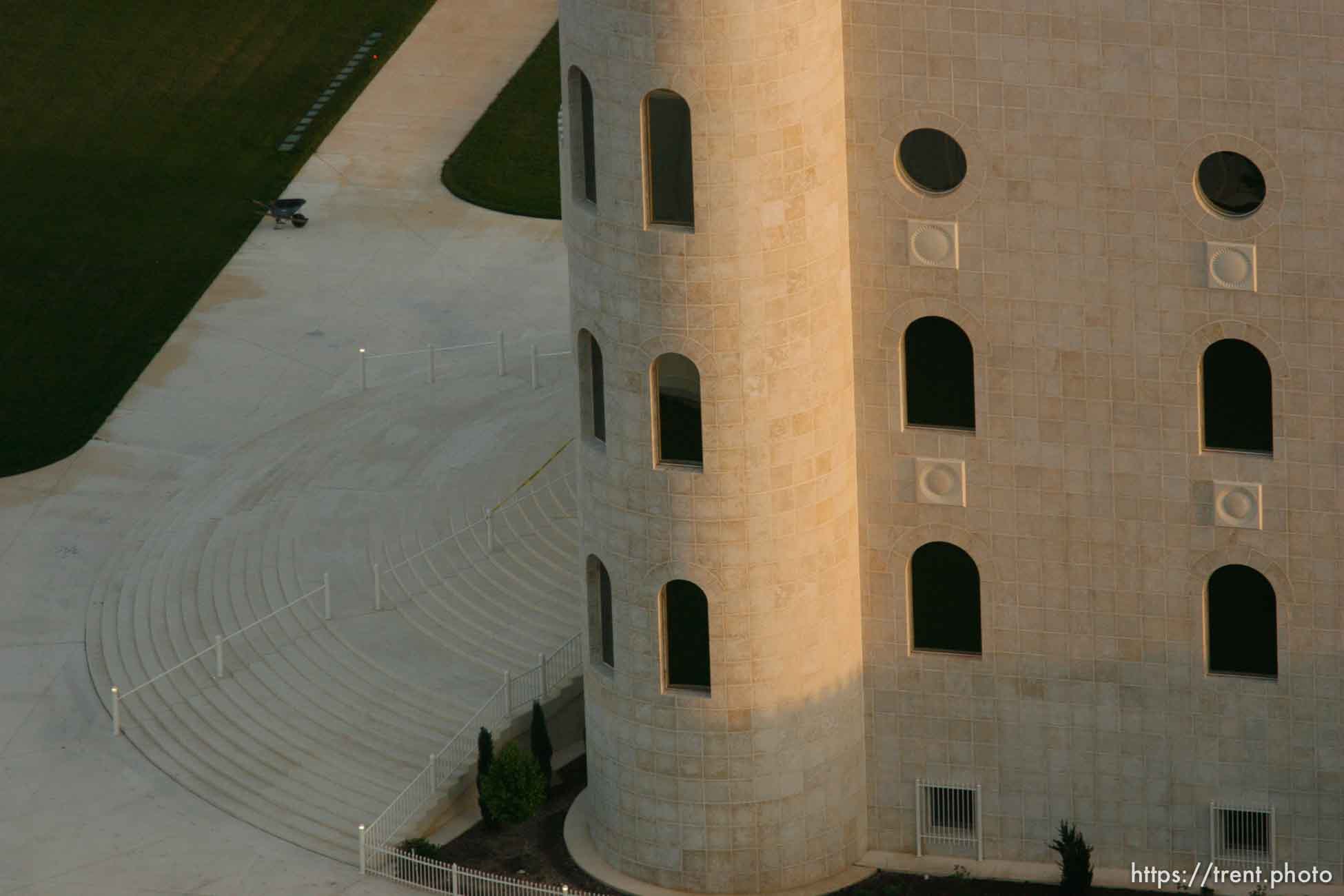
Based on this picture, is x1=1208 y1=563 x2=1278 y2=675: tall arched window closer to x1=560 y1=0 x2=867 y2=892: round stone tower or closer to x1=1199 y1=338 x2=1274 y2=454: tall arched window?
x1=1199 y1=338 x2=1274 y2=454: tall arched window

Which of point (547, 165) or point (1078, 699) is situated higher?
point (547, 165)

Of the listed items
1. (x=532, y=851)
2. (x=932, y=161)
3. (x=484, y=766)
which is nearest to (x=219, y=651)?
(x=484, y=766)

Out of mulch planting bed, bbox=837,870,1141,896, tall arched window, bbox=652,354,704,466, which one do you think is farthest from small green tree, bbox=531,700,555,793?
tall arched window, bbox=652,354,704,466

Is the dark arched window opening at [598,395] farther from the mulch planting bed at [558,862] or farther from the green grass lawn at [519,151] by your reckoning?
the green grass lawn at [519,151]

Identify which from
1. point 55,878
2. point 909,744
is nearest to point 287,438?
point 55,878

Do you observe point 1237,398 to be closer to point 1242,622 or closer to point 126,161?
point 1242,622

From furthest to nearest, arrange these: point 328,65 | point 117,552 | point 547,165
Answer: point 328,65 < point 547,165 < point 117,552

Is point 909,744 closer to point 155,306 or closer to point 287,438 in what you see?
point 287,438
